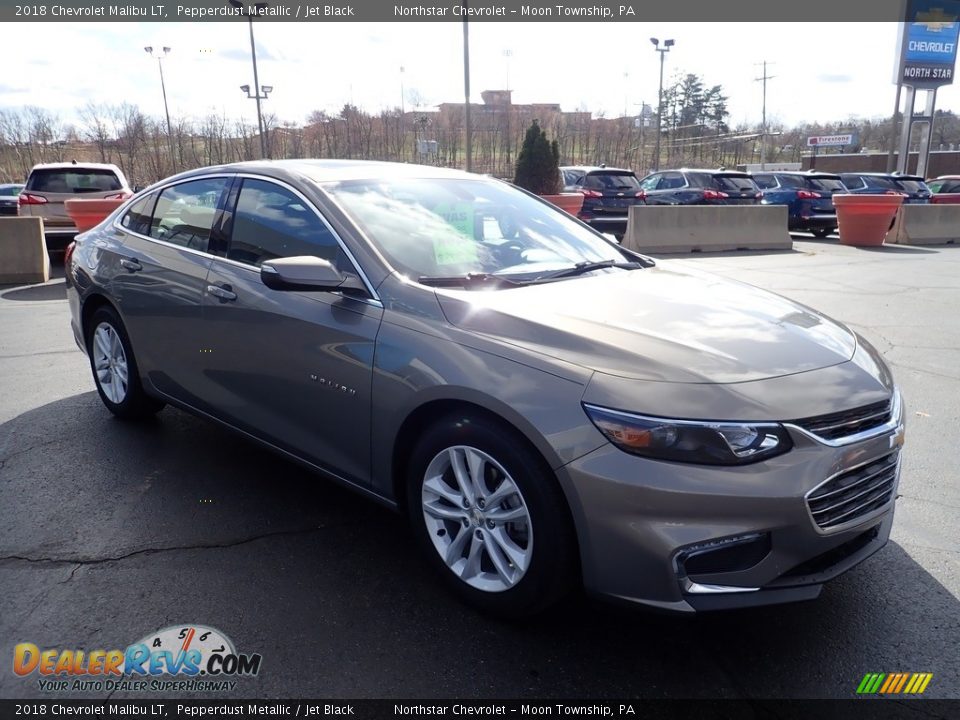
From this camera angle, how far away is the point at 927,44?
97.4 feet

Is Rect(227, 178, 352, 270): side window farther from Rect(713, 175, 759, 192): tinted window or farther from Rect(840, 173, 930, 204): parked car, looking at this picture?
Rect(840, 173, 930, 204): parked car

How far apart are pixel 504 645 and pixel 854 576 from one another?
1.55 metres

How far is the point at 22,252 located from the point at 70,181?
2162mm

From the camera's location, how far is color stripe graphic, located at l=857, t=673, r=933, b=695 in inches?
97.0

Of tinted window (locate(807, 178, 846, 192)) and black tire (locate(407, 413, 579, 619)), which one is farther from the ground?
tinted window (locate(807, 178, 846, 192))

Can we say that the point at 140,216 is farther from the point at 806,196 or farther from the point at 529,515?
the point at 806,196

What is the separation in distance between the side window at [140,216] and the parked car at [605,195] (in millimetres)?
13086

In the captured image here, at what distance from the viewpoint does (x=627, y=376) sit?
247 centimetres

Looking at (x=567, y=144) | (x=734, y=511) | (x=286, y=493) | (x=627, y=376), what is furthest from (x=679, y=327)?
(x=567, y=144)

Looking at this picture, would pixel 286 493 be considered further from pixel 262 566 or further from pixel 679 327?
pixel 679 327

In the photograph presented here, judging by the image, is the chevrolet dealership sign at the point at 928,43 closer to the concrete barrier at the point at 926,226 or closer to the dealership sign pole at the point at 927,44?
the dealership sign pole at the point at 927,44

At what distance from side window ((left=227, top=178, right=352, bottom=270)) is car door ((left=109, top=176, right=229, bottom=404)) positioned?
25 centimetres

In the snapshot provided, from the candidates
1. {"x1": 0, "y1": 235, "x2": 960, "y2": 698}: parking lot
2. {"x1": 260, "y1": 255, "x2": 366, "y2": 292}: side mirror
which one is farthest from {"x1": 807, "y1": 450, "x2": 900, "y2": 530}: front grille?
{"x1": 260, "y1": 255, "x2": 366, "y2": 292}: side mirror

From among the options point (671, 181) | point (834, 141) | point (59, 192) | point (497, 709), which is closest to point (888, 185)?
point (671, 181)
